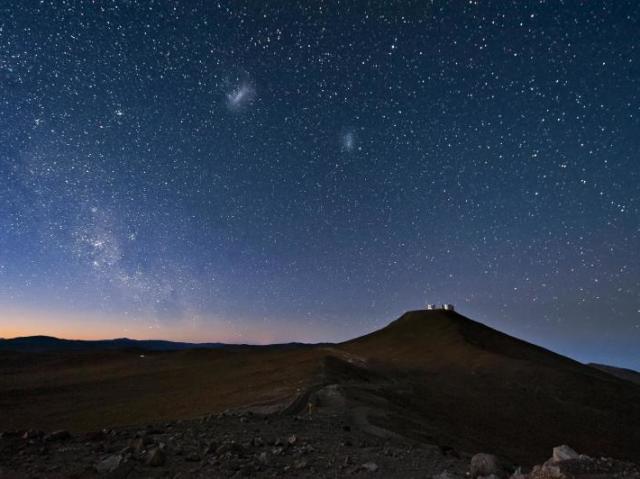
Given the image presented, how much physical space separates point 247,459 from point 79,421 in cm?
1392

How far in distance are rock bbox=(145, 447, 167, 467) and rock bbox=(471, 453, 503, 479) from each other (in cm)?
479

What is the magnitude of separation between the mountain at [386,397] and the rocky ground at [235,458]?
3.39 meters

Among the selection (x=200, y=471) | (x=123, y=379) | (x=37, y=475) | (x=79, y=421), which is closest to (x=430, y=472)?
(x=200, y=471)

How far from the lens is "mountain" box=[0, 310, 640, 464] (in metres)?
15.8

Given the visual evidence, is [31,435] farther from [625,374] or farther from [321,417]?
[625,374]

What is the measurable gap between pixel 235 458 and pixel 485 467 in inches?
157

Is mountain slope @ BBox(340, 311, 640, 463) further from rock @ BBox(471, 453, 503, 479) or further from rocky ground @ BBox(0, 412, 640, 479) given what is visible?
rock @ BBox(471, 453, 503, 479)

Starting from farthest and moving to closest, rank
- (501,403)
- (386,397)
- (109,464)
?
(501,403) → (386,397) → (109,464)

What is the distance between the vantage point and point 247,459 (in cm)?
692

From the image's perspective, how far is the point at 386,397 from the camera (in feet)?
64.1

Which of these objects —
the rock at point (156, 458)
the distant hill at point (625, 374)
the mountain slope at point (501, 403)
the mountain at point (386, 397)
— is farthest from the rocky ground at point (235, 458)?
the distant hill at point (625, 374)

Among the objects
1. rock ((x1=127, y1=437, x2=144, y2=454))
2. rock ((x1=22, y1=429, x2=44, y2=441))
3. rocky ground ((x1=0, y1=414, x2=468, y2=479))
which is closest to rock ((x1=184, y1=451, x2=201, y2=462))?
rocky ground ((x1=0, y1=414, x2=468, y2=479))

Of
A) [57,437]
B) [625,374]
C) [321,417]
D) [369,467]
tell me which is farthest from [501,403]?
[625,374]

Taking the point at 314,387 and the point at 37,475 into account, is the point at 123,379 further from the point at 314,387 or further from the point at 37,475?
the point at 37,475
